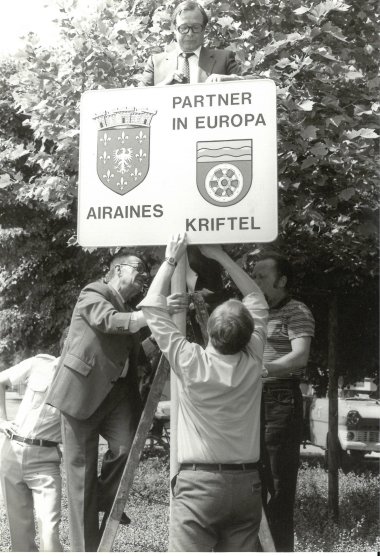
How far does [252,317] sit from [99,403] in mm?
1276

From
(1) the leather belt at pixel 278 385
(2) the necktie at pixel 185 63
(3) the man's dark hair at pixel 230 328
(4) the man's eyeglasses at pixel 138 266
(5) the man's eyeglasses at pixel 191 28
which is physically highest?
(5) the man's eyeglasses at pixel 191 28

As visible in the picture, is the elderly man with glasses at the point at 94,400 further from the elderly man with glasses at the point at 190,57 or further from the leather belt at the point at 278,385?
the elderly man with glasses at the point at 190,57

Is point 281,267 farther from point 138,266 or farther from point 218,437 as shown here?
point 218,437

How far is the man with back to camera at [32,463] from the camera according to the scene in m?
4.76

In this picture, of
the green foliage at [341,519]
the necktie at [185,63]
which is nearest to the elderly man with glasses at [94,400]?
the necktie at [185,63]

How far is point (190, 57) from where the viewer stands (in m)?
4.18

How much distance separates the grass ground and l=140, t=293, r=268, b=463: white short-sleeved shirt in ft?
9.84

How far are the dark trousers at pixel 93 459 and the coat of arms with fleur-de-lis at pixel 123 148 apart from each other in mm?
1425

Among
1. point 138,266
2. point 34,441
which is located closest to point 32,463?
point 34,441

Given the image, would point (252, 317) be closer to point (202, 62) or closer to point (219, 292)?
point (219, 292)

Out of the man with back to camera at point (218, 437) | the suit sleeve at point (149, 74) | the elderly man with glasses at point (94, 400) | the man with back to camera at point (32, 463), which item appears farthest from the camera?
the man with back to camera at point (32, 463)

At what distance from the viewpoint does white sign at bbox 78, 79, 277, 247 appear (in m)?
3.49

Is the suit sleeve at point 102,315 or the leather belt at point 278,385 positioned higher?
the suit sleeve at point 102,315

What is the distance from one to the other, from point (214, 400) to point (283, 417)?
1.56 metres
